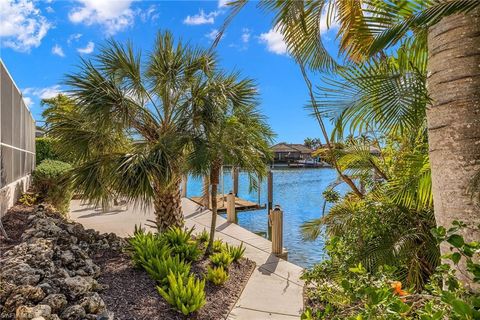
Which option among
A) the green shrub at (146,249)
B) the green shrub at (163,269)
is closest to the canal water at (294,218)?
the green shrub at (146,249)

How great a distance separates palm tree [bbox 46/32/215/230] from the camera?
228 inches

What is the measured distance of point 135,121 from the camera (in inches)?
262

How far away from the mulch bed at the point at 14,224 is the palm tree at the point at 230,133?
3.01m

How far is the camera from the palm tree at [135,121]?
5793 millimetres

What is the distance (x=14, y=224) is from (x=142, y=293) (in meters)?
3.34

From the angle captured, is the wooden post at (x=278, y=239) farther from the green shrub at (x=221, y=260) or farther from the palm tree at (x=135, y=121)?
the palm tree at (x=135, y=121)

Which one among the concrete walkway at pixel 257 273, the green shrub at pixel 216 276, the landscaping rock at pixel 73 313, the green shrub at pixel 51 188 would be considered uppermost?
the green shrub at pixel 51 188

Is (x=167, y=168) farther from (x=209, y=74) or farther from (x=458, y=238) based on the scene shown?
(x=458, y=238)

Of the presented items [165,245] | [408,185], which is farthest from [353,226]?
[165,245]

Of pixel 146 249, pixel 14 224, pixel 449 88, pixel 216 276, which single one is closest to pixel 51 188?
pixel 14 224

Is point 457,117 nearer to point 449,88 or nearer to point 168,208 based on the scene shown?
point 449,88

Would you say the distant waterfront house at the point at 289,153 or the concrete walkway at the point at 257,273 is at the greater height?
the distant waterfront house at the point at 289,153

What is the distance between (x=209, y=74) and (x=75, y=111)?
108 inches

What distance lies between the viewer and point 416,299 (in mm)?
2111
